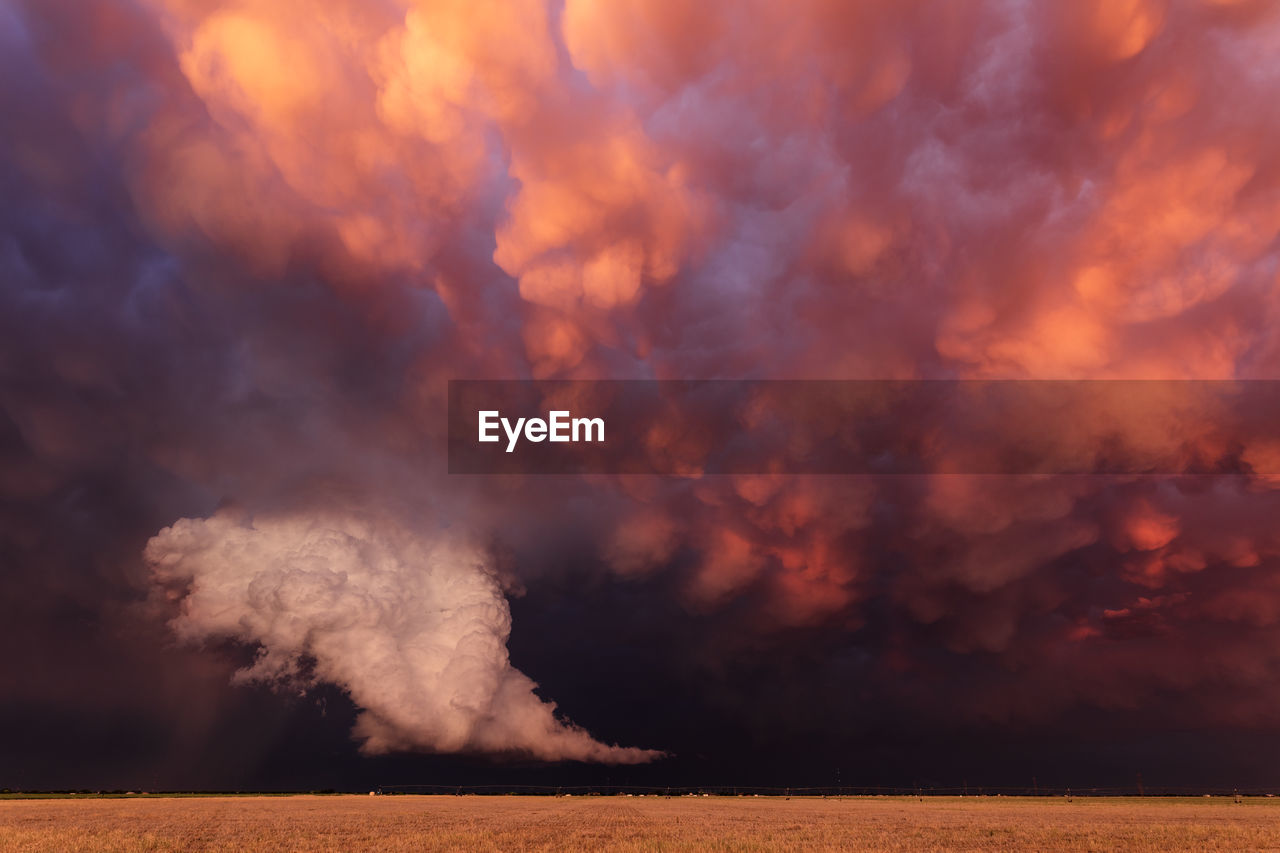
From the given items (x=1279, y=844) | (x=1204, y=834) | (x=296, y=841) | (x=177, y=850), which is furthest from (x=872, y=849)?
(x=177, y=850)

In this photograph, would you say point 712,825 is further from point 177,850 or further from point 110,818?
point 110,818

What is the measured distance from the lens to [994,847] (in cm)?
4812

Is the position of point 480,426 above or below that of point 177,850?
above

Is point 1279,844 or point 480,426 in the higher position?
point 480,426

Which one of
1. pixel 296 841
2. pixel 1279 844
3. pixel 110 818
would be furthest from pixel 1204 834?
pixel 110 818

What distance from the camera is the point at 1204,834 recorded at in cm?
5844

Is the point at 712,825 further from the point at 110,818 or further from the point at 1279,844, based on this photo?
the point at 110,818

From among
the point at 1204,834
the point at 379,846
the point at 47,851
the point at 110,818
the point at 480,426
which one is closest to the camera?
the point at 47,851

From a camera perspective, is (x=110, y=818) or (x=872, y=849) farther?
(x=110, y=818)

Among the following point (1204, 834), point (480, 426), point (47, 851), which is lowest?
point (1204, 834)

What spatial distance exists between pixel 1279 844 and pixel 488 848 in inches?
2044

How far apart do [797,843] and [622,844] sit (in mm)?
11868

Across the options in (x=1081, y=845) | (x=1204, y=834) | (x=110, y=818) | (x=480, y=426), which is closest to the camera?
(x=1081, y=845)

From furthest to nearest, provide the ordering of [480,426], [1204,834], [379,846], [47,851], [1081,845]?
[480,426] → [1204,834] → [1081,845] → [379,846] → [47,851]
